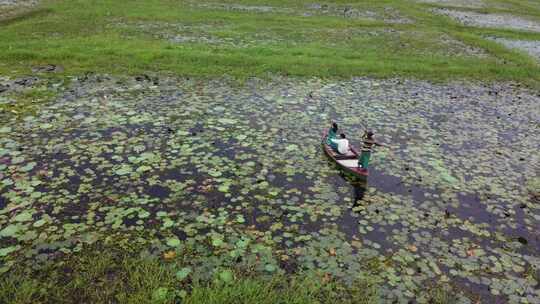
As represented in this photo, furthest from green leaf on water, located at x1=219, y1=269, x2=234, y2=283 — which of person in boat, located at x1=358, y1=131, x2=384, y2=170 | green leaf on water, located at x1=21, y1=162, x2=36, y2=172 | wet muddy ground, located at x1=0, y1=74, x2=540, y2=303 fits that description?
green leaf on water, located at x1=21, y1=162, x2=36, y2=172

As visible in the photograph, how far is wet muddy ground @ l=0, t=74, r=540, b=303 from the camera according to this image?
9.10 metres

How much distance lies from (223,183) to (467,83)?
16774mm

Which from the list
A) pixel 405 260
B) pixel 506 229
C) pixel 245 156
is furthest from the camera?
pixel 245 156

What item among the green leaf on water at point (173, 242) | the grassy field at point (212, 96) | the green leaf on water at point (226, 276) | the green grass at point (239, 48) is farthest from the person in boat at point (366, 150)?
the green grass at point (239, 48)

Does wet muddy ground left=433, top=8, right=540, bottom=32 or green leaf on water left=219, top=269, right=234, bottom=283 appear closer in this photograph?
green leaf on water left=219, top=269, right=234, bottom=283

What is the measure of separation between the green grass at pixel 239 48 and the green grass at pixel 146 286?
14265 mm

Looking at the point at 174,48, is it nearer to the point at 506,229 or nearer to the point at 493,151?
the point at 493,151

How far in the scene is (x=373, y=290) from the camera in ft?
26.9

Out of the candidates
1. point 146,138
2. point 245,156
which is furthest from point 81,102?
point 245,156

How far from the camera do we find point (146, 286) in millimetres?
7945

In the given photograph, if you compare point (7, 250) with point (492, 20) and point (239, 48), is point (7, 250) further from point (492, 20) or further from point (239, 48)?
point (492, 20)

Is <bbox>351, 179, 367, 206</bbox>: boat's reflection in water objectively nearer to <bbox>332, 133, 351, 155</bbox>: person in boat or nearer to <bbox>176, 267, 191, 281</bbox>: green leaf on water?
<bbox>332, 133, 351, 155</bbox>: person in boat

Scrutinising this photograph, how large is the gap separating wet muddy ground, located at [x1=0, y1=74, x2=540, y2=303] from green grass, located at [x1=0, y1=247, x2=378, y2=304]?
1.33 ft

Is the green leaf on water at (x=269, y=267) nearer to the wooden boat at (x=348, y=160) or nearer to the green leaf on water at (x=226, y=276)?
the green leaf on water at (x=226, y=276)
